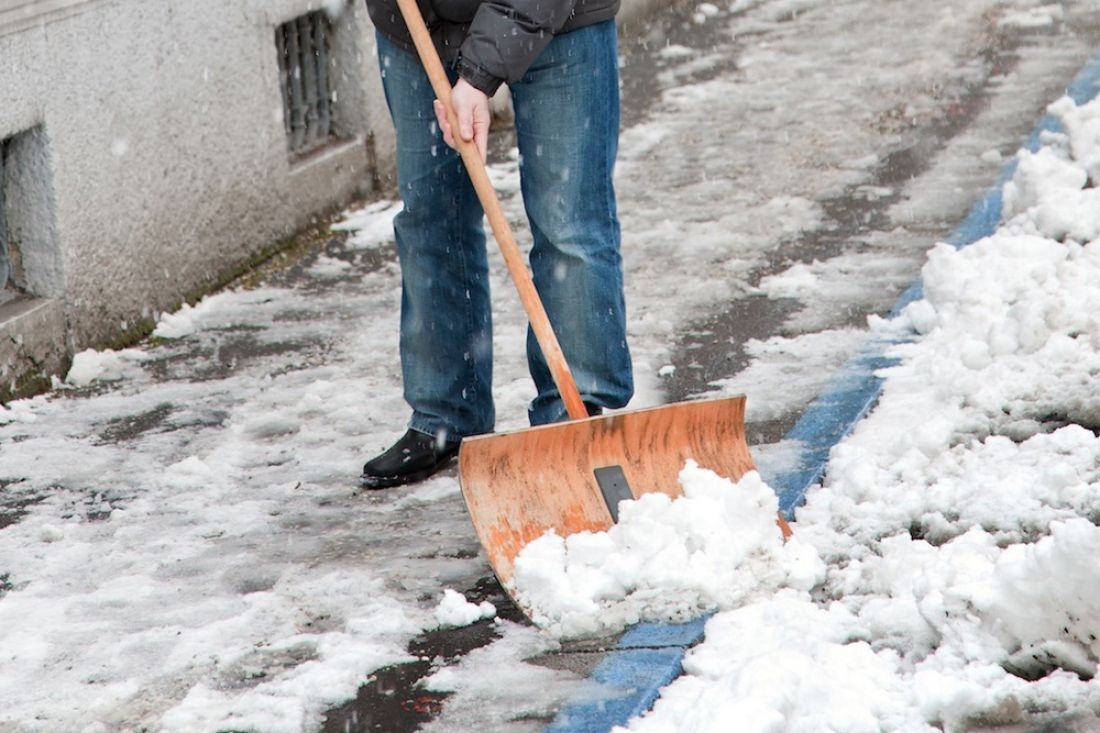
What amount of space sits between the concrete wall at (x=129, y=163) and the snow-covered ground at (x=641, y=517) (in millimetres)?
190

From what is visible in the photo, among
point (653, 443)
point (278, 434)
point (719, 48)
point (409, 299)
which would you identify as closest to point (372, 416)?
point (278, 434)

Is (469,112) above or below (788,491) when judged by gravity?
above

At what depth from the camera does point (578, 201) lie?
4.35 meters

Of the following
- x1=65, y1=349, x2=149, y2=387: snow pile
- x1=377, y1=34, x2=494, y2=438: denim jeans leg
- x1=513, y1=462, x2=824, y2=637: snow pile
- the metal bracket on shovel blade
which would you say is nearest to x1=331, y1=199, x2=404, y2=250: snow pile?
x1=65, y1=349, x2=149, y2=387: snow pile

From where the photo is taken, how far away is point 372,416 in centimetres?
527

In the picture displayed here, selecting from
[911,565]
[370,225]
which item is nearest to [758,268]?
[370,225]

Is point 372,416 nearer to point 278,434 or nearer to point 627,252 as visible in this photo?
point 278,434

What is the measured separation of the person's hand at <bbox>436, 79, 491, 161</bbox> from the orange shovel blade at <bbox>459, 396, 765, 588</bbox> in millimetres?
760

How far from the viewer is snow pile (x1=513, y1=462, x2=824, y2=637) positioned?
11.9ft

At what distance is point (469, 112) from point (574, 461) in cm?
89

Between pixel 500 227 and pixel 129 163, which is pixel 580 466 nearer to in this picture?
pixel 500 227

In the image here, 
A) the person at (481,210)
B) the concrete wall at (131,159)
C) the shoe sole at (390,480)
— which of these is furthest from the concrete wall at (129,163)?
the person at (481,210)

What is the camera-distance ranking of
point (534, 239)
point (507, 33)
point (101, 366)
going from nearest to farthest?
point (507, 33) < point (534, 239) < point (101, 366)

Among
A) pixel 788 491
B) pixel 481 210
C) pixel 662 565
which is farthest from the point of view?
pixel 481 210
